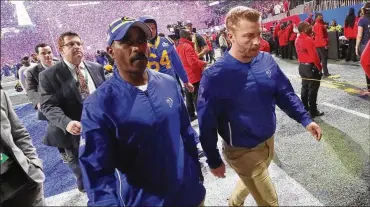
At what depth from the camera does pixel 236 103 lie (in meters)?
2.17

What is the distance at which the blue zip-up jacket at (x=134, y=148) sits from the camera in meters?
1.46

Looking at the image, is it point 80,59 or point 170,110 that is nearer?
point 170,110

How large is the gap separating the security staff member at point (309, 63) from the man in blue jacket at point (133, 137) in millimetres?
4645

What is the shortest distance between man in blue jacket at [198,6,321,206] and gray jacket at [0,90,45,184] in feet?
4.59

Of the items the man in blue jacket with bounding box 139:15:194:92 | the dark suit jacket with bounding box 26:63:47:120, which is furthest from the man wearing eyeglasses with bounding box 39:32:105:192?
the man in blue jacket with bounding box 139:15:194:92

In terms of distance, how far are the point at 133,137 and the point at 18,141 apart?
4.23ft

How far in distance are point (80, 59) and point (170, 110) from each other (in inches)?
81.5

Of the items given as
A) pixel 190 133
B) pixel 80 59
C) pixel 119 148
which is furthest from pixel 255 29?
pixel 80 59

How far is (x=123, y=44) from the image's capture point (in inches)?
62.8

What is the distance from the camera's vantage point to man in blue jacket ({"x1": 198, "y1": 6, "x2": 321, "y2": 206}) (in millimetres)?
2158

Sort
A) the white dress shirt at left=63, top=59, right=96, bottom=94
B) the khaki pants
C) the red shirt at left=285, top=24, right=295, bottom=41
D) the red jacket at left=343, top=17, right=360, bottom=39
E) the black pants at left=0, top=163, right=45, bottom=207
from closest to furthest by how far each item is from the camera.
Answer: the black pants at left=0, top=163, right=45, bottom=207, the khaki pants, the white dress shirt at left=63, top=59, right=96, bottom=94, the red jacket at left=343, top=17, right=360, bottom=39, the red shirt at left=285, top=24, right=295, bottom=41

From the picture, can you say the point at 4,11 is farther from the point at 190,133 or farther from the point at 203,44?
the point at 190,133

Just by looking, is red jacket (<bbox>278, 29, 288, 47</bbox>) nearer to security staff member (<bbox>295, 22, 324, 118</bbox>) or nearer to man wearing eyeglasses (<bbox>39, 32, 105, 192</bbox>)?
security staff member (<bbox>295, 22, 324, 118</bbox>)

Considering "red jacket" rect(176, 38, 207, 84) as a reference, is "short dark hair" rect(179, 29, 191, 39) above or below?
above
